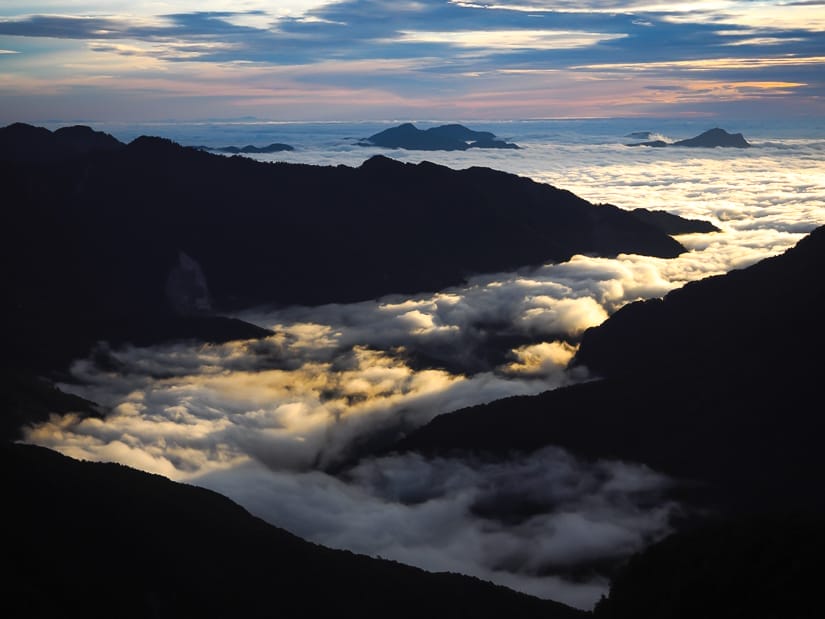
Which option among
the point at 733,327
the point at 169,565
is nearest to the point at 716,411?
the point at 733,327

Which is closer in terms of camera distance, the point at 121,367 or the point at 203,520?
the point at 203,520

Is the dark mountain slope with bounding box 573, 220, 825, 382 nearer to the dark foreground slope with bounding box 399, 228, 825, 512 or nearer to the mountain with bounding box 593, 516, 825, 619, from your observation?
the dark foreground slope with bounding box 399, 228, 825, 512

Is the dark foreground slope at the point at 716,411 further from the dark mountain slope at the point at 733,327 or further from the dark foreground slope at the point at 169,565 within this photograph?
the dark foreground slope at the point at 169,565

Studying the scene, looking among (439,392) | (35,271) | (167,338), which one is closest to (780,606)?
(439,392)

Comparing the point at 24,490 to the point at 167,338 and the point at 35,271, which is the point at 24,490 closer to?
the point at 167,338

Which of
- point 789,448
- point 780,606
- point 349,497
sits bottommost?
point 349,497

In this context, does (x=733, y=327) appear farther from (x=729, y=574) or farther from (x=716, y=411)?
(x=729, y=574)
